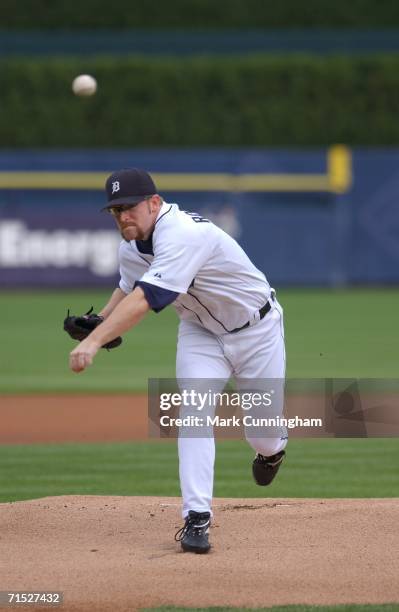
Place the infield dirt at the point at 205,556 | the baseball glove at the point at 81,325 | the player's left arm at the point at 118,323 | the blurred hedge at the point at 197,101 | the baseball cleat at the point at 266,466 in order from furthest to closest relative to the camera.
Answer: the blurred hedge at the point at 197,101
the baseball cleat at the point at 266,466
the baseball glove at the point at 81,325
the player's left arm at the point at 118,323
the infield dirt at the point at 205,556

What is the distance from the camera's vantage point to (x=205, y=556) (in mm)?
5281

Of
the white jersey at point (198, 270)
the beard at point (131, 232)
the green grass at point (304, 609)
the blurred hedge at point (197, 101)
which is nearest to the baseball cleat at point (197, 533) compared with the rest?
the green grass at point (304, 609)

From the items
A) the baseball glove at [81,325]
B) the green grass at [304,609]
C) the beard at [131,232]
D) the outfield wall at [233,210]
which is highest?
the outfield wall at [233,210]

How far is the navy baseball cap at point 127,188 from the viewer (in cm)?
521

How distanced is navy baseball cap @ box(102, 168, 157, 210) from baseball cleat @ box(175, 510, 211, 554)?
4.73 feet

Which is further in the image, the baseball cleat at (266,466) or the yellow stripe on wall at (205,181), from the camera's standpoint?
the yellow stripe on wall at (205,181)

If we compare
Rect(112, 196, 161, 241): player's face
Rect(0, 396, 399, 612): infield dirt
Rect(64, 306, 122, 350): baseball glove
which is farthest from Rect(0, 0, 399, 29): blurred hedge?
Rect(112, 196, 161, 241): player's face

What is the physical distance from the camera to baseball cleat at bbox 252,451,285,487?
6180 mm

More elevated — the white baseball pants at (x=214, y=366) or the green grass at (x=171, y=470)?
the white baseball pants at (x=214, y=366)

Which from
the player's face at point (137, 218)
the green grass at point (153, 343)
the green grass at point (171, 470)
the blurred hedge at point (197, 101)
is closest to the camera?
the player's face at point (137, 218)

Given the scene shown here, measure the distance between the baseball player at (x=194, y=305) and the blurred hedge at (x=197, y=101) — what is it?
20950 millimetres

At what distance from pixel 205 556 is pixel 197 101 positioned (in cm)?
2192

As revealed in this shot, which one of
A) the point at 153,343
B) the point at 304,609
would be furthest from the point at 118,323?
the point at 153,343

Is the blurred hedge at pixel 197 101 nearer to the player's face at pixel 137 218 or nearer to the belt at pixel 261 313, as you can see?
the belt at pixel 261 313
